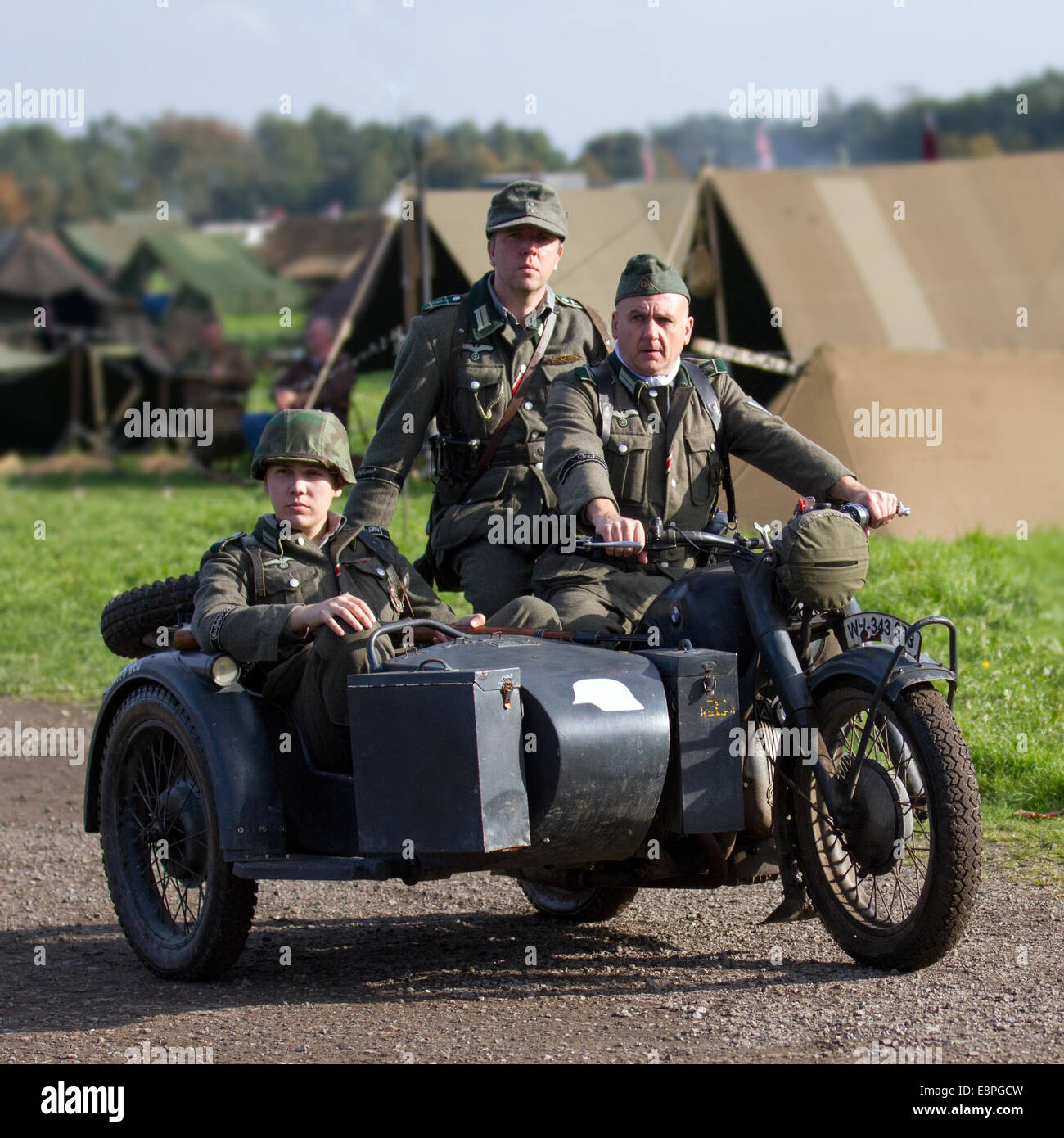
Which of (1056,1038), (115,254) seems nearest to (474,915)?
(1056,1038)

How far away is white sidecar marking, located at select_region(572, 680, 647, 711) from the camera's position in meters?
4.27

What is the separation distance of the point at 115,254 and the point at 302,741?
2092 inches

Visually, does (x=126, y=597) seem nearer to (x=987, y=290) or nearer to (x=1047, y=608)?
(x=1047, y=608)

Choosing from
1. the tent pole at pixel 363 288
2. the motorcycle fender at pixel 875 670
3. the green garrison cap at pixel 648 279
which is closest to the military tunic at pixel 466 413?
the green garrison cap at pixel 648 279

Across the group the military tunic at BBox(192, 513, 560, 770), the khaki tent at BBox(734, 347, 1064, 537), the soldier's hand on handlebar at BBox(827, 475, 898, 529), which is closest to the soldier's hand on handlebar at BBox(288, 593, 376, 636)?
the military tunic at BBox(192, 513, 560, 770)

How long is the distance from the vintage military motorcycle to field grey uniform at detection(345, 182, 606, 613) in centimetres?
103

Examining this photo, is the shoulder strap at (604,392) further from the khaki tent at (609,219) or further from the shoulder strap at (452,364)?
the khaki tent at (609,219)

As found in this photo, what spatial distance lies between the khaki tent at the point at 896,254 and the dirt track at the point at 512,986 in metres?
8.49

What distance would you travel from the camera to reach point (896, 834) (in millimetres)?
4289

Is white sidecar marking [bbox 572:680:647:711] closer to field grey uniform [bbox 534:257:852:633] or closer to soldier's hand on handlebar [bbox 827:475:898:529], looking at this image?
field grey uniform [bbox 534:257:852:633]

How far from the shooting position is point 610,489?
496 centimetres

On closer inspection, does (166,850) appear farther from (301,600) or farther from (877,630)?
(877,630)

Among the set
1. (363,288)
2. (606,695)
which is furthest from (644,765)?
(363,288)

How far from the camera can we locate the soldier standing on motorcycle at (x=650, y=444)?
5.03 metres
